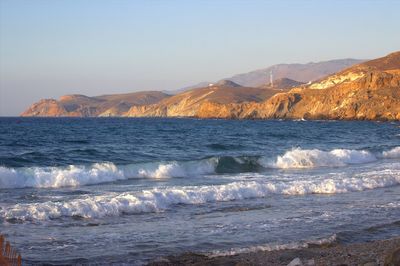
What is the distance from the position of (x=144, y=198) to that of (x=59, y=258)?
6647 millimetres

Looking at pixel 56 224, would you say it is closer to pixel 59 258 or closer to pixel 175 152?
pixel 59 258

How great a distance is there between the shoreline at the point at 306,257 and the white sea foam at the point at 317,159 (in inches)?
850

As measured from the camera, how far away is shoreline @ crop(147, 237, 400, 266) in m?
10.4

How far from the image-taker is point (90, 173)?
25.4 m

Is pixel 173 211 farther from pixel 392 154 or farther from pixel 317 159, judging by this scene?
pixel 392 154

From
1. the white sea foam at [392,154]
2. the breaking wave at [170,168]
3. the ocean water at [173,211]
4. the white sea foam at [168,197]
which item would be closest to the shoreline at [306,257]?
the ocean water at [173,211]

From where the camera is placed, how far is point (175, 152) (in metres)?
39.6

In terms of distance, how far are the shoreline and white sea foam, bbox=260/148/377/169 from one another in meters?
21.6

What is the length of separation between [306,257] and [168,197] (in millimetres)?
7936

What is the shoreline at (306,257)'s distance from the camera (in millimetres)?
10375

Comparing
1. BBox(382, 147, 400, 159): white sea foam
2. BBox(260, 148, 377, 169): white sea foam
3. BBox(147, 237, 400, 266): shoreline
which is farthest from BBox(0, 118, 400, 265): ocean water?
BBox(382, 147, 400, 159): white sea foam

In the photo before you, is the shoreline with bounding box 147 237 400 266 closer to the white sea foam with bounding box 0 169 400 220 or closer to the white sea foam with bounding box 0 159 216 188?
the white sea foam with bounding box 0 169 400 220

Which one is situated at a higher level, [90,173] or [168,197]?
[90,173]

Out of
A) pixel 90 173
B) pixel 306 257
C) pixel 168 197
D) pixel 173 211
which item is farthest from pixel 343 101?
pixel 306 257
